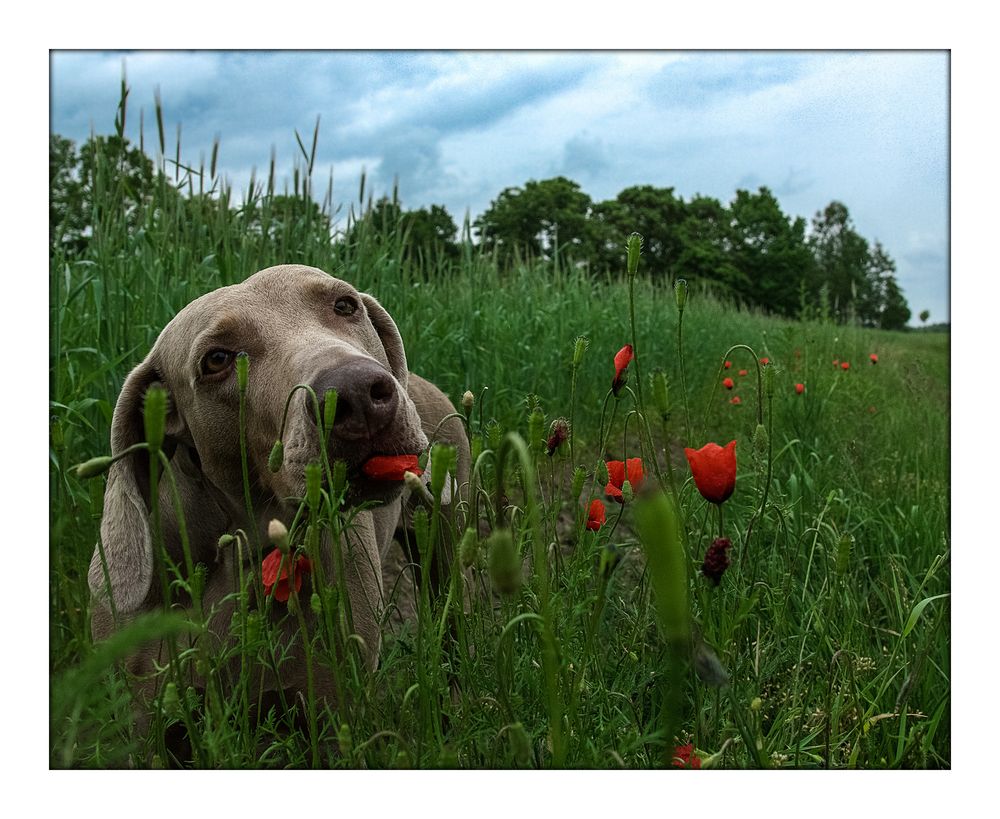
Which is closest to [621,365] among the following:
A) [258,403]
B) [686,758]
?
[686,758]

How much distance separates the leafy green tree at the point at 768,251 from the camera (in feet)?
11.5

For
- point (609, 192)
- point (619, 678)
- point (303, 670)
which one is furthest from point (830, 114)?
point (303, 670)

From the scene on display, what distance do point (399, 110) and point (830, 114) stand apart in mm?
1227

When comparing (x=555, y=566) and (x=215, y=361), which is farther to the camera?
(x=215, y=361)

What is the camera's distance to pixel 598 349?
483 cm

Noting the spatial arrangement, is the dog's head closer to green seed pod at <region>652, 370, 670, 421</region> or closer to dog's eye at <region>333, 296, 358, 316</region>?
dog's eye at <region>333, 296, 358, 316</region>

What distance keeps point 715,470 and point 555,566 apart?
2.12 feet

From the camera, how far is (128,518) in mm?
1848

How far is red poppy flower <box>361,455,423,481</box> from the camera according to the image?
1466mm

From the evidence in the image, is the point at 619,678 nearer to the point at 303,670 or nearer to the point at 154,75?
the point at 303,670

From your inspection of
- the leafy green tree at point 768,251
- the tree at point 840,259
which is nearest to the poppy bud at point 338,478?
the leafy green tree at point 768,251

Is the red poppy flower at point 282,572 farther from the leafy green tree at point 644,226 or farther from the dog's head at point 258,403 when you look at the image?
the leafy green tree at point 644,226

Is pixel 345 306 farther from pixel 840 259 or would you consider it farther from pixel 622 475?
pixel 840 259

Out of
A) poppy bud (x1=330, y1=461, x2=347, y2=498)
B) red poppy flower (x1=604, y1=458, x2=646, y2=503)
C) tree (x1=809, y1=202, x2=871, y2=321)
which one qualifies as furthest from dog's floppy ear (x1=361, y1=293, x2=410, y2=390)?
tree (x1=809, y1=202, x2=871, y2=321)
